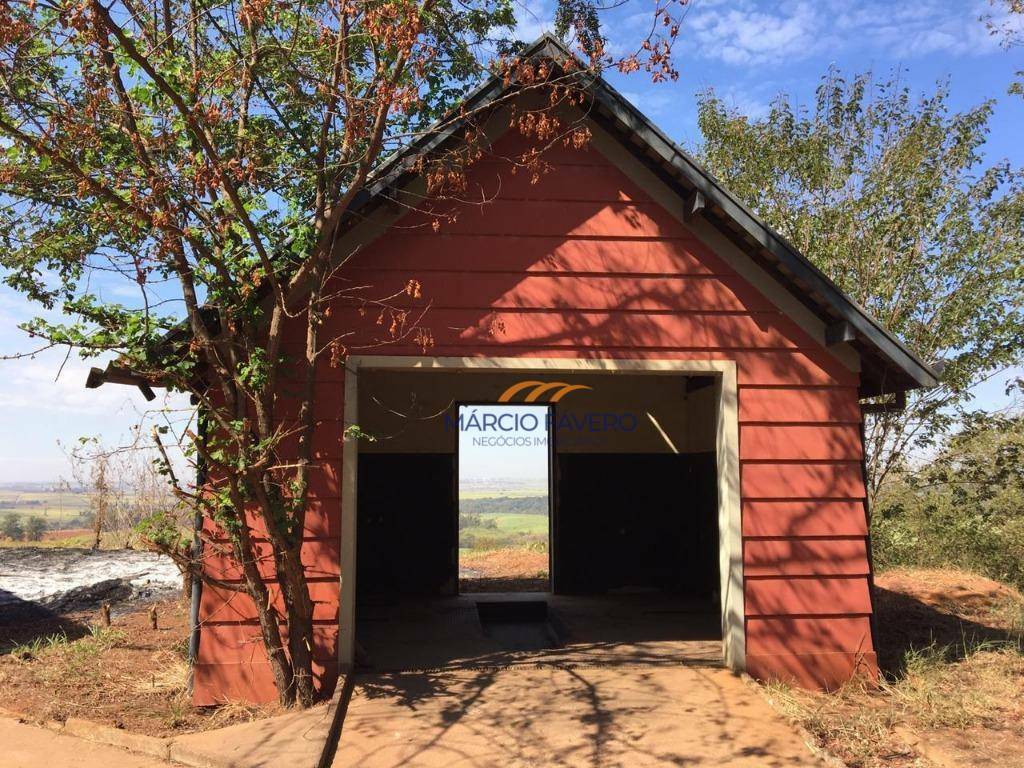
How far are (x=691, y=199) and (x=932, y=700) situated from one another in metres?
4.42

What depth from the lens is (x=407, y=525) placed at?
10.8m

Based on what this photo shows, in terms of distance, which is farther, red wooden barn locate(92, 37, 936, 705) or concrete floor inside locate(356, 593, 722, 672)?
concrete floor inside locate(356, 593, 722, 672)

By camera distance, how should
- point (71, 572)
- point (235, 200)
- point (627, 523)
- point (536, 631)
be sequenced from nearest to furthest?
point (235, 200), point (536, 631), point (627, 523), point (71, 572)

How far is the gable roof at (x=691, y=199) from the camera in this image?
5918mm

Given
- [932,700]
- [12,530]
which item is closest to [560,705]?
[932,700]

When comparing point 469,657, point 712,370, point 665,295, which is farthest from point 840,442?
point 469,657

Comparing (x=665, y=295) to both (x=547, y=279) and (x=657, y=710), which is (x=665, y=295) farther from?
(x=657, y=710)

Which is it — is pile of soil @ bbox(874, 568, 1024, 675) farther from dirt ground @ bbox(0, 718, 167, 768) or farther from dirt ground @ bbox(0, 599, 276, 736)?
dirt ground @ bbox(0, 718, 167, 768)

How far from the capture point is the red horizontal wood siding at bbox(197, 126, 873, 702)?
6.22 m

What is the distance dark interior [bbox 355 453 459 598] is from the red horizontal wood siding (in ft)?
15.6

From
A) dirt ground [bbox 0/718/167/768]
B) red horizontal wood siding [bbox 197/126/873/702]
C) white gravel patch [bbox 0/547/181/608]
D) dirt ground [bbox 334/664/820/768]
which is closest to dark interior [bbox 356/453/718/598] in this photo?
white gravel patch [bbox 0/547/181/608]

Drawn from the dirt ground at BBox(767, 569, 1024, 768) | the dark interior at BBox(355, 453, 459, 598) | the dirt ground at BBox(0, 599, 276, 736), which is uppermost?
the dark interior at BBox(355, 453, 459, 598)

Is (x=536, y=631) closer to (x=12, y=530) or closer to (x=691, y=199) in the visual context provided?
(x=691, y=199)

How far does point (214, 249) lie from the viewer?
585cm
